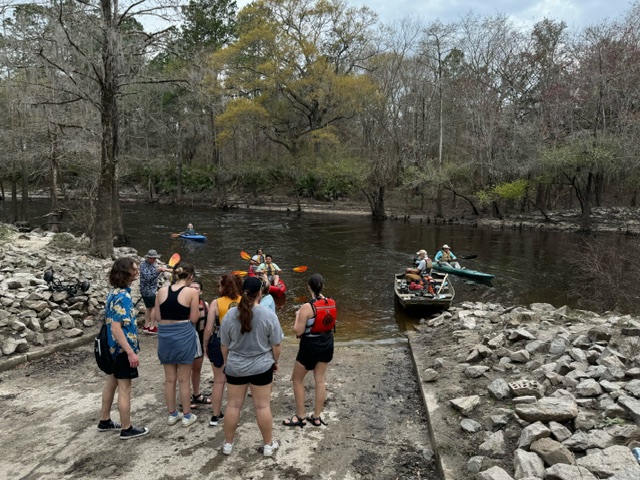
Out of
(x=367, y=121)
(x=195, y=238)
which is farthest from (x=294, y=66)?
(x=195, y=238)

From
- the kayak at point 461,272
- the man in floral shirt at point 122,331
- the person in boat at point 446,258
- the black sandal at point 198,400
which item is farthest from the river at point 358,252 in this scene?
the man in floral shirt at point 122,331

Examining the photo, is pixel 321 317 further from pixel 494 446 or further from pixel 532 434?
pixel 532 434

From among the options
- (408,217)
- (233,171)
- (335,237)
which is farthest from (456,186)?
(233,171)

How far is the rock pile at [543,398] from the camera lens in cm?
342

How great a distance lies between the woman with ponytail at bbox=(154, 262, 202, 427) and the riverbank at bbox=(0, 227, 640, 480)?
2.08 ft

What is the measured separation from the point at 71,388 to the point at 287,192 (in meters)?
40.1

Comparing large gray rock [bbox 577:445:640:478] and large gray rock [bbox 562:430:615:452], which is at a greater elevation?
large gray rock [bbox 577:445:640:478]

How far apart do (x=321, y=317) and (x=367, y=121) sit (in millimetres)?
37011

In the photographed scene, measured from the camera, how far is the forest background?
84.1 ft

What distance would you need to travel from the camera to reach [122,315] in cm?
404

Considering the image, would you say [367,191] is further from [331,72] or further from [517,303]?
[517,303]

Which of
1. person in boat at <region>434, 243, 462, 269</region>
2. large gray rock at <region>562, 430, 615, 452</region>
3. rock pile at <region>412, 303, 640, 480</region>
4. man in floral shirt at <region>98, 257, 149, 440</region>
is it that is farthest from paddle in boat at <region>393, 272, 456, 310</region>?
man in floral shirt at <region>98, 257, 149, 440</region>

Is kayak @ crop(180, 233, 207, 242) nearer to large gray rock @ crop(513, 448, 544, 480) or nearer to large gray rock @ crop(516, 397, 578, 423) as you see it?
large gray rock @ crop(516, 397, 578, 423)

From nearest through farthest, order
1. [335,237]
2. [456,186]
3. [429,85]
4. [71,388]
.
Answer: [71,388]
[335,237]
[456,186]
[429,85]
